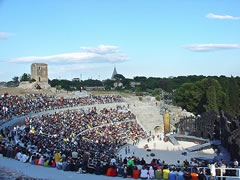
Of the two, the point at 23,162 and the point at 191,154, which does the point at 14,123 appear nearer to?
the point at 23,162

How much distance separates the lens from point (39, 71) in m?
74.7

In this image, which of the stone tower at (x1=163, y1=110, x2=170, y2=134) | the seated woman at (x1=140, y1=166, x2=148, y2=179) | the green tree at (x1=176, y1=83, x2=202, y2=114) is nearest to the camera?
Answer: the seated woman at (x1=140, y1=166, x2=148, y2=179)

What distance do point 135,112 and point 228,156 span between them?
24.6 metres

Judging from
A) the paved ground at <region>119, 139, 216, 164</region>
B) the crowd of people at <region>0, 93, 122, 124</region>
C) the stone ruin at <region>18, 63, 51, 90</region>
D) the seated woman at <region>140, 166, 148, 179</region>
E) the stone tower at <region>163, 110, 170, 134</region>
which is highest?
the stone ruin at <region>18, 63, 51, 90</region>

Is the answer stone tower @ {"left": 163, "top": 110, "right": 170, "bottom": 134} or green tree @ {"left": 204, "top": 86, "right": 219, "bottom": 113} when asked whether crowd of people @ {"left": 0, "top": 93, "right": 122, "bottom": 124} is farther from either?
green tree @ {"left": 204, "top": 86, "right": 219, "bottom": 113}

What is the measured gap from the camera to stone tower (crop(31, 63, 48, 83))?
74188mm

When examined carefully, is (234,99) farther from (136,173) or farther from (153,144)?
(136,173)

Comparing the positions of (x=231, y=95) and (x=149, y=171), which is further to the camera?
(x=231, y=95)

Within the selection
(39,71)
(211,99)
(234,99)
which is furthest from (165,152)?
(39,71)

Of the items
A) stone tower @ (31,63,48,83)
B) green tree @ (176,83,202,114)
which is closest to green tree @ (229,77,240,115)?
green tree @ (176,83,202,114)

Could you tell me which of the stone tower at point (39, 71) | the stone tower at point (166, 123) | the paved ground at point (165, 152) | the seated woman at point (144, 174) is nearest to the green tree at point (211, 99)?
the stone tower at point (166, 123)

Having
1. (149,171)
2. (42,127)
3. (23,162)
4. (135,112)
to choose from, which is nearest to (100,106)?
(135,112)

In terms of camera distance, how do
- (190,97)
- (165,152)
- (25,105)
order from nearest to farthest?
(165,152) < (25,105) < (190,97)

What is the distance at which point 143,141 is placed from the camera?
136ft
